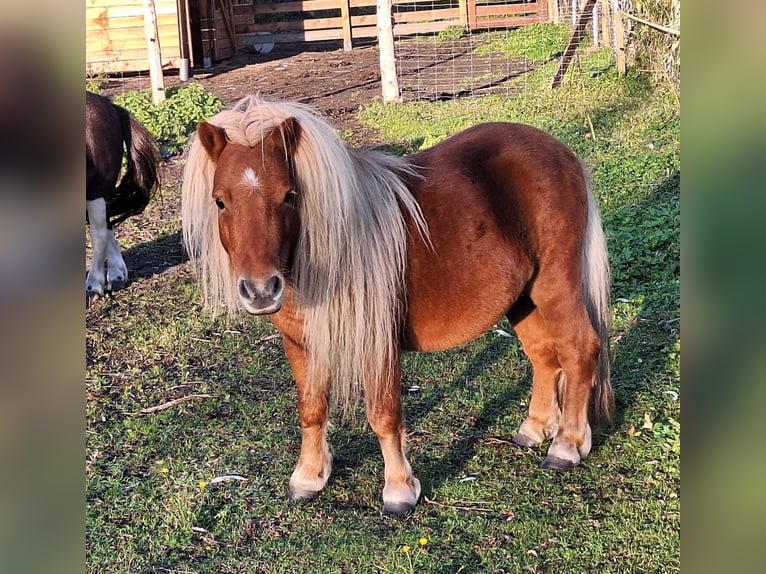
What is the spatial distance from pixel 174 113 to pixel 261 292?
26.8 feet

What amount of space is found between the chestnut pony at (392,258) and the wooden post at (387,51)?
7.48 meters

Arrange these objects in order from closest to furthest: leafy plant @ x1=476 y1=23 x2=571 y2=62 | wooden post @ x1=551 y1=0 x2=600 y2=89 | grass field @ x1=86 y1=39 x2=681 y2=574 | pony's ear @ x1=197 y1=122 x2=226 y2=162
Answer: pony's ear @ x1=197 y1=122 x2=226 y2=162 < grass field @ x1=86 y1=39 x2=681 y2=574 < wooden post @ x1=551 y1=0 x2=600 y2=89 < leafy plant @ x1=476 y1=23 x2=571 y2=62

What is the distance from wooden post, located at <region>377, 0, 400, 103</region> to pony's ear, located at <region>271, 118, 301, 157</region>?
8.40 metres

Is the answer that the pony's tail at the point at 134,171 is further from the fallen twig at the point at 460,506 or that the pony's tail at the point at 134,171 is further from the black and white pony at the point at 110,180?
the fallen twig at the point at 460,506

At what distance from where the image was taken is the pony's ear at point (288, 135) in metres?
2.66

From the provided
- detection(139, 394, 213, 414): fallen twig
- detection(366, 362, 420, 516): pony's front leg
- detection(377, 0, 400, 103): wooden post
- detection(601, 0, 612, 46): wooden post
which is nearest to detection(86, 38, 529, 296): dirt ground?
detection(377, 0, 400, 103): wooden post

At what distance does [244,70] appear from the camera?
1452cm

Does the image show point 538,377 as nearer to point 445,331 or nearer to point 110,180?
point 445,331

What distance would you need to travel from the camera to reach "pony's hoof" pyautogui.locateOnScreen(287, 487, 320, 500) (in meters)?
3.37

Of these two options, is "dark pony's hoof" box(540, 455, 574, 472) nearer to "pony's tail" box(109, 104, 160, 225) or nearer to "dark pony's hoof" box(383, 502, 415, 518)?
"dark pony's hoof" box(383, 502, 415, 518)

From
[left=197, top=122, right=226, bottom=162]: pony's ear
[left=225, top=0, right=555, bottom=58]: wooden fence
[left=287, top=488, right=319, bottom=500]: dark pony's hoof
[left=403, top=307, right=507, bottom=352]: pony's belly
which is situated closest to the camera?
[left=197, top=122, right=226, bottom=162]: pony's ear

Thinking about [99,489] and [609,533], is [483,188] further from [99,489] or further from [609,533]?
[99,489]
